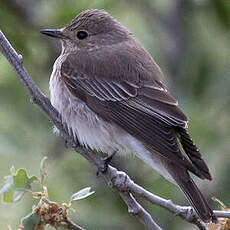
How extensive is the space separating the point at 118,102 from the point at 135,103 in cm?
15

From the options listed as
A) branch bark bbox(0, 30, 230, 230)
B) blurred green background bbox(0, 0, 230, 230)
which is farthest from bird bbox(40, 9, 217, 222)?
blurred green background bbox(0, 0, 230, 230)

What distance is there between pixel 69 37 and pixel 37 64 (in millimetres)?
786

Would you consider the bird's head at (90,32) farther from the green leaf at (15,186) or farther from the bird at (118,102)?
the green leaf at (15,186)

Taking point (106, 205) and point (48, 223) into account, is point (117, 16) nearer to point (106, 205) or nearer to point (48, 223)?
point (106, 205)


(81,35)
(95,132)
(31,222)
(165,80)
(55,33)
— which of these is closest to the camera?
(31,222)

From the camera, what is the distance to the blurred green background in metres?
5.86

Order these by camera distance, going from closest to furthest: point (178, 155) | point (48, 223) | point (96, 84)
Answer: point (48, 223) < point (178, 155) < point (96, 84)

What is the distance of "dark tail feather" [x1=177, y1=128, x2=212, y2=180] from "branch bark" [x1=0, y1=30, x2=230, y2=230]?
0.33m

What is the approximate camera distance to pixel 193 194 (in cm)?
456

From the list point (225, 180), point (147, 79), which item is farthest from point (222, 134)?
point (147, 79)

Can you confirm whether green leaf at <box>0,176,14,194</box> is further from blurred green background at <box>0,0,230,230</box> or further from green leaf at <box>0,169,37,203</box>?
blurred green background at <box>0,0,230,230</box>

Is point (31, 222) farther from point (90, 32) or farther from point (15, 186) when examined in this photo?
point (90, 32)

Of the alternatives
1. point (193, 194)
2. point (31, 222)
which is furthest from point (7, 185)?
point (193, 194)

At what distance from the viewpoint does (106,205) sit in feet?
19.6
